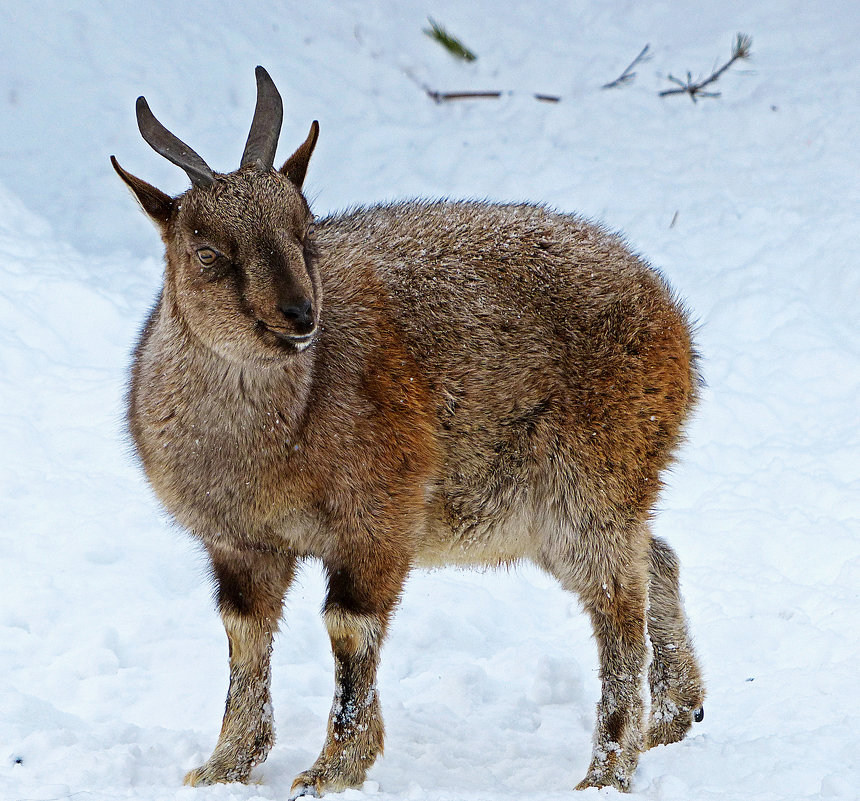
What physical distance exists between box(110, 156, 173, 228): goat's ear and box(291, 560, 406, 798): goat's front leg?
171 centimetres

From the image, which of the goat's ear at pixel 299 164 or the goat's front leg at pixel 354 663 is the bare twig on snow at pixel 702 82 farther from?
the goat's front leg at pixel 354 663

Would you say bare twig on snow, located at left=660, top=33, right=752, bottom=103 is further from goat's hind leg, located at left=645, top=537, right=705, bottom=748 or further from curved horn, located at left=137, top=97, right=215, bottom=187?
curved horn, located at left=137, top=97, right=215, bottom=187

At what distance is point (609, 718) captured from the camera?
569 centimetres

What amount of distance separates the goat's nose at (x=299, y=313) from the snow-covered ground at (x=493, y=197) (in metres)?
1.80

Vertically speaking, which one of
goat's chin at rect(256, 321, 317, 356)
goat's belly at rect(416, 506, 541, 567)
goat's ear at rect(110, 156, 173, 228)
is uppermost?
goat's ear at rect(110, 156, 173, 228)

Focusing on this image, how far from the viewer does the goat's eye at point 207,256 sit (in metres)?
4.73

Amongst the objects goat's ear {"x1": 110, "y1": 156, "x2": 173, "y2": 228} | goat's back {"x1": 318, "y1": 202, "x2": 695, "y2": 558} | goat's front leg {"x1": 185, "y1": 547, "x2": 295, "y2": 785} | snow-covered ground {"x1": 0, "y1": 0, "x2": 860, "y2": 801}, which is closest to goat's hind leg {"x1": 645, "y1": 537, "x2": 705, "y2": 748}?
snow-covered ground {"x1": 0, "y1": 0, "x2": 860, "y2": 801}

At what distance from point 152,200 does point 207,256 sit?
40 centimetres

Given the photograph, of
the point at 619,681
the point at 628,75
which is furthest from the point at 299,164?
the point at 628,75

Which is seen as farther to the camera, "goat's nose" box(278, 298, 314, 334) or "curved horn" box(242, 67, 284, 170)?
"curved horn" box(242, 67, 284, 170)

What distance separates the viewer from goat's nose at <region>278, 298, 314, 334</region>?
454 centimetres

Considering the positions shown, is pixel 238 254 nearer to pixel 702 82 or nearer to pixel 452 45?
pixel 452 45

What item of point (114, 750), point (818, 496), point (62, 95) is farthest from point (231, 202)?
point (62, 95)

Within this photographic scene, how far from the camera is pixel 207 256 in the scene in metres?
4.74
